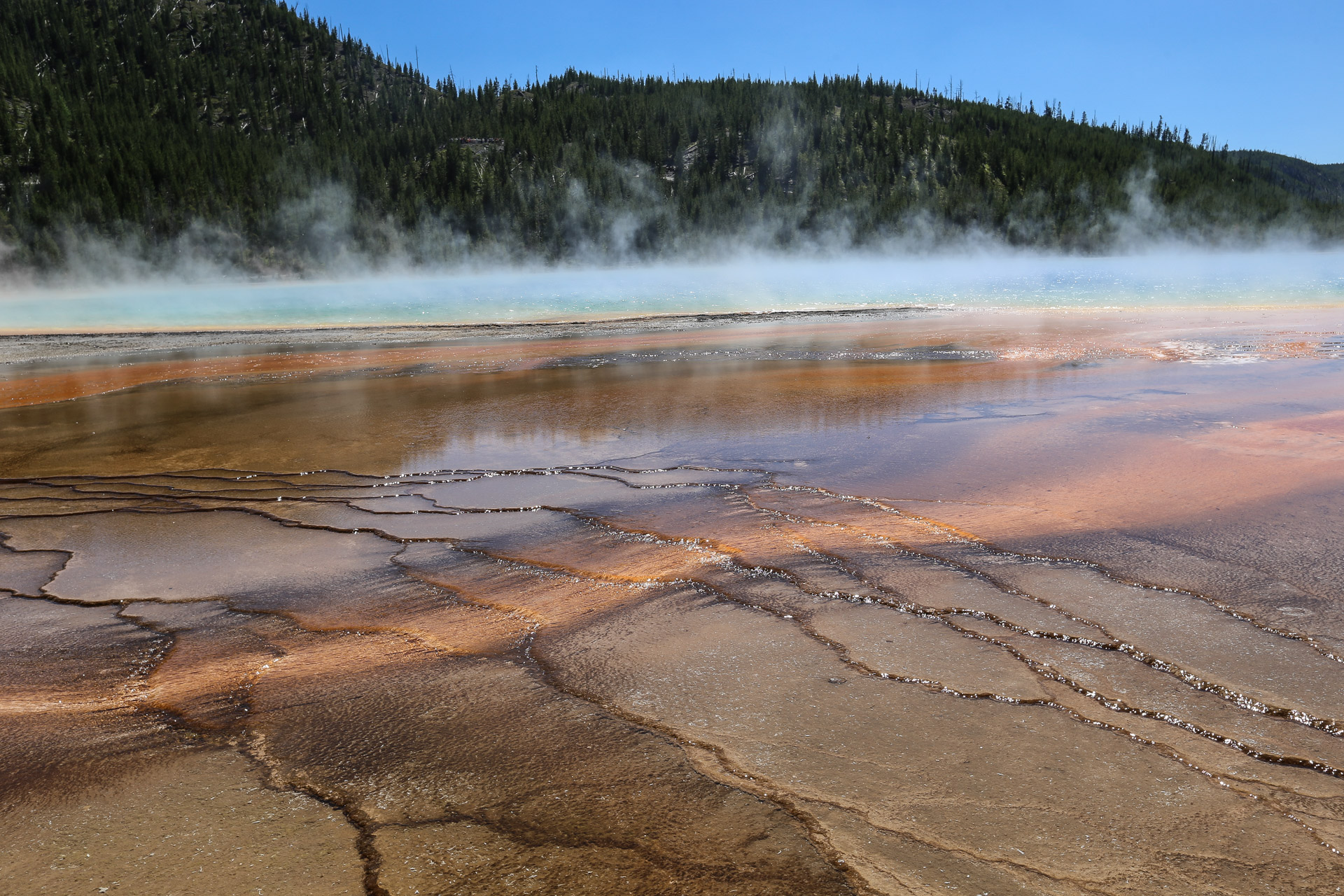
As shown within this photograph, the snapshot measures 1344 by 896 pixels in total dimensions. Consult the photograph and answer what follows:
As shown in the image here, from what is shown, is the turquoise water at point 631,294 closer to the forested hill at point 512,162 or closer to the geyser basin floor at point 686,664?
Answer: the forested hill at point 512,162

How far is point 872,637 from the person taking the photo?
3285mm

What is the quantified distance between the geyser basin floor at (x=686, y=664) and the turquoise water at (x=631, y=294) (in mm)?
21452

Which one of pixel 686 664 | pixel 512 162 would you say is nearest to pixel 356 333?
pixel 686 664

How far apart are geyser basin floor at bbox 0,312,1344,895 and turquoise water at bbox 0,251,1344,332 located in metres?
21.5

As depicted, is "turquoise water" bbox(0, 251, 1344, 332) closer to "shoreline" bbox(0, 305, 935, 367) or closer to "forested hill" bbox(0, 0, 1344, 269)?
"shoreline" bbox(0, 305, 935, 367)

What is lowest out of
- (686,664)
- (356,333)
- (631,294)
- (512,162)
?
(686,664)

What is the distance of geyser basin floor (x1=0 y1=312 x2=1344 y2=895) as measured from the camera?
82.7 inches

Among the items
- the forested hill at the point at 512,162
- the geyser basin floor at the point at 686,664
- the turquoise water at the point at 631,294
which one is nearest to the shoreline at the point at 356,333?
the turquoise water at the point at 631,294

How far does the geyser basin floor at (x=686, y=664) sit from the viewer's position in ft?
6.89

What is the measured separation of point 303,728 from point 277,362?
14.5m

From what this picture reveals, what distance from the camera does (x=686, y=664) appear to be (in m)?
3.13

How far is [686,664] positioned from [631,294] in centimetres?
4259

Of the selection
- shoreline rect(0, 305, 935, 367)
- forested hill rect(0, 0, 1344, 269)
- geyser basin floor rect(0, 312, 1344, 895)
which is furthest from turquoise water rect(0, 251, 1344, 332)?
geyser basin floor rect(0, 312, 1344, 895)

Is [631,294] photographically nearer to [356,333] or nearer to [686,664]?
[356,333]
